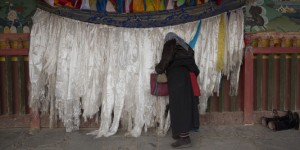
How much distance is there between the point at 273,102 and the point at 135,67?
2302 mm

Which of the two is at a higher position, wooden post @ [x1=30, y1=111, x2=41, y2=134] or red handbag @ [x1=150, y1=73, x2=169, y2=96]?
red handbag @ [x1=150, y1=73, x2=169, y2=96]

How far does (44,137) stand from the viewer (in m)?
5.91

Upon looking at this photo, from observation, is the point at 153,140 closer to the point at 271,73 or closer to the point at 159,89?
the point at 159,89

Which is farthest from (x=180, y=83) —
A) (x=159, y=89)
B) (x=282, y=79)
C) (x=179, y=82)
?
(x=282, y=79)

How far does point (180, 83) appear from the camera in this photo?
5.39 metres

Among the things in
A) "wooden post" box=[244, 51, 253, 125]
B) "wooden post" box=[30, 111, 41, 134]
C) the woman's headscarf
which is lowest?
"wooden post" box=[30, 111, 41, 134]

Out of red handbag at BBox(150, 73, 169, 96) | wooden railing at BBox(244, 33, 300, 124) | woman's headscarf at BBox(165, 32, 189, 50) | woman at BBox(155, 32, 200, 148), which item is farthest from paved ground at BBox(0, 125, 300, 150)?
woman's headscarf at BBox(165, 32, 189, 50)

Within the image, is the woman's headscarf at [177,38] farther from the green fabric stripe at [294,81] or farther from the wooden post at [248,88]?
the green fabric stripe at [294,81]

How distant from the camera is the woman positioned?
5.36 m

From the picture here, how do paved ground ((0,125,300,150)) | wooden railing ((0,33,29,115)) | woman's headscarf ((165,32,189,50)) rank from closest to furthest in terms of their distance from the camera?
woman's headscarf ((165,32,189,50)) → paved ground ((0,125,300,150)) → wooden railing ((0,33,29,115))

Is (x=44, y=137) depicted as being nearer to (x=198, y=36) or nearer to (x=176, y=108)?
(x=176, y=108)

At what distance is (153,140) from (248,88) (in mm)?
1679

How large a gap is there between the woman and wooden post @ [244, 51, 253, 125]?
3.39ft

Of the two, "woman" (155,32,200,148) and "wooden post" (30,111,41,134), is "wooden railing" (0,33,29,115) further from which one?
"woman" (155,32,200,148)
